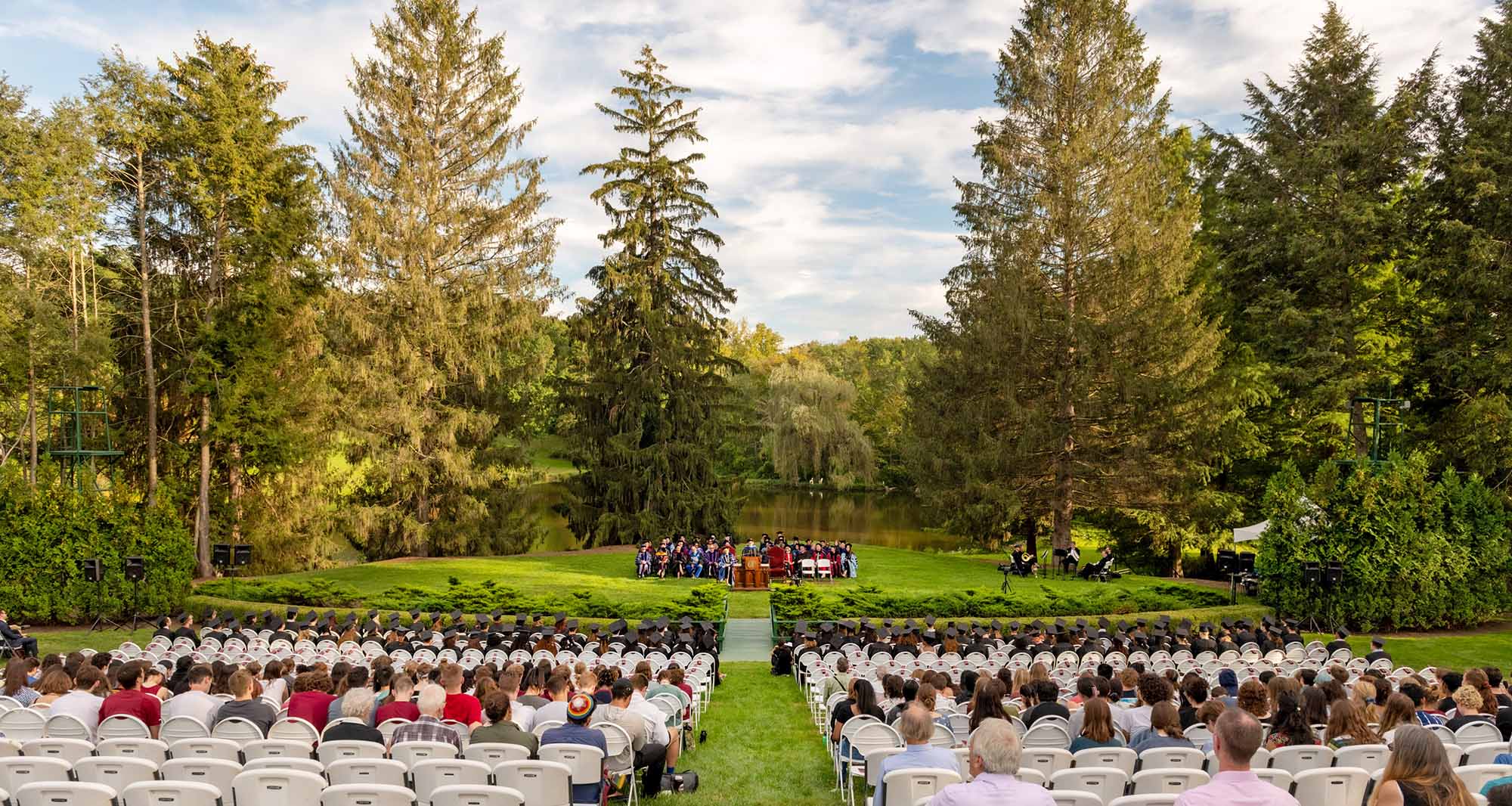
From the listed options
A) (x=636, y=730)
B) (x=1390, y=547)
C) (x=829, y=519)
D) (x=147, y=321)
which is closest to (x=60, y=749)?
(x=636, y=730)

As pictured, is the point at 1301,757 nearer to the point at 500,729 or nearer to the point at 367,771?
the point at 500,729

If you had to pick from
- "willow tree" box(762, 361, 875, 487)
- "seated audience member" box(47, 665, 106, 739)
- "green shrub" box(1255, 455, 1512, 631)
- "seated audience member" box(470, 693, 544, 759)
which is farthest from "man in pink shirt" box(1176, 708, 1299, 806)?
"willow tree" box(762, 361, 875, 487)

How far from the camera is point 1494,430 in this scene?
71.9ft

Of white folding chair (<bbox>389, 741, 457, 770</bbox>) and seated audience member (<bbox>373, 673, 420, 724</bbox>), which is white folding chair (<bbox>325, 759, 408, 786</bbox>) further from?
seated audience member (<bbox>373, 673, 420, 724</bbox>)

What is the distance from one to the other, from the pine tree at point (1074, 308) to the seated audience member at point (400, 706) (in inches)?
988

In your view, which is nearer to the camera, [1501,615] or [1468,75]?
[1501,615]

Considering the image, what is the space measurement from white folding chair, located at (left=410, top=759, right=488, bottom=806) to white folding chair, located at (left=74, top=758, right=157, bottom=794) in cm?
151

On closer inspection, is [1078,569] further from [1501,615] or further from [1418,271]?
[1418,271]

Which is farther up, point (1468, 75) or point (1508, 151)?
point (1468, 75)

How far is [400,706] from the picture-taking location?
22.6 feet

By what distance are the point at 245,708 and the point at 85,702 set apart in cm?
153

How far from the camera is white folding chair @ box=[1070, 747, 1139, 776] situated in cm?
600

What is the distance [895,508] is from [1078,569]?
28.6m

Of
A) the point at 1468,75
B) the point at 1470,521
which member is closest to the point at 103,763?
the point at 1470,521
